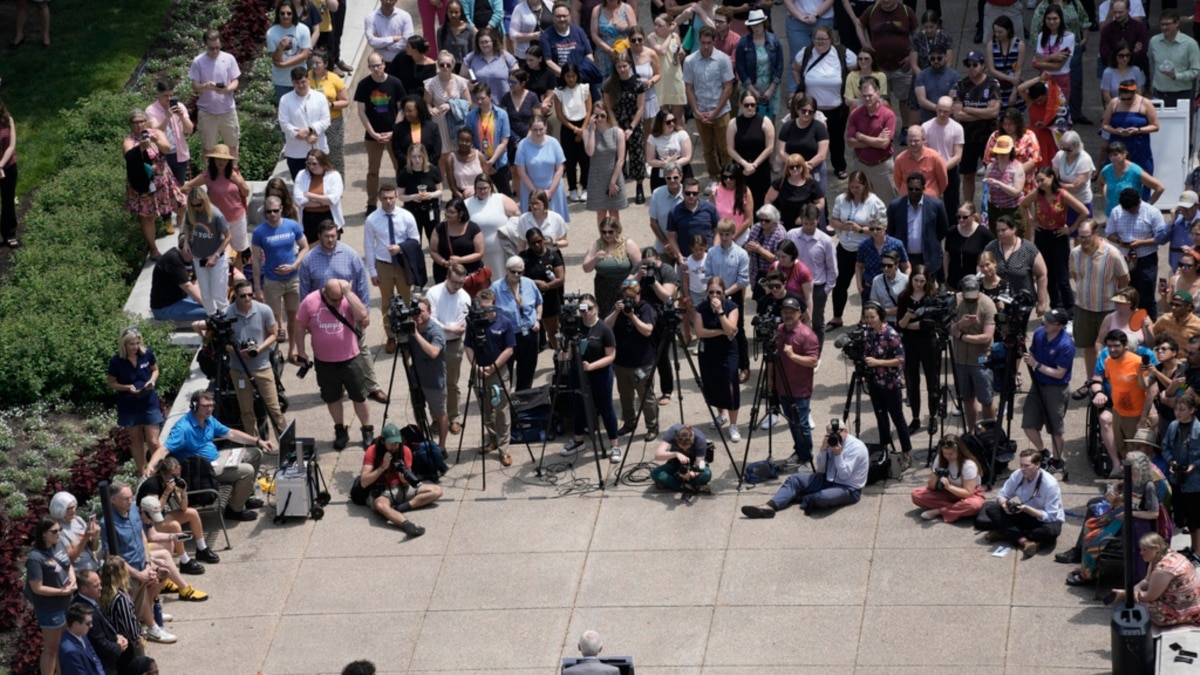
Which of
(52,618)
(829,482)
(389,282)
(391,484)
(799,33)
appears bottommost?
(829,482)

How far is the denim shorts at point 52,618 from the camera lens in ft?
54.7

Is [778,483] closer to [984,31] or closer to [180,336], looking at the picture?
[180,336]

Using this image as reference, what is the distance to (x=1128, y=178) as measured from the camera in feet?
70.5

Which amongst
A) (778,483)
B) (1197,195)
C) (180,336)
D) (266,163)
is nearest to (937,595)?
(778,483)

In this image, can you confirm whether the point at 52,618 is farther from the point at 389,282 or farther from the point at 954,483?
the point at 954,483

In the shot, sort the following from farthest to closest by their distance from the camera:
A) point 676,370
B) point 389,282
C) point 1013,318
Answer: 1. point 389,282
2. point 676,370
3. point 1013,318

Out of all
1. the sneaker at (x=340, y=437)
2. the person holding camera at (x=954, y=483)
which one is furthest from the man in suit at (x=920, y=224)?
the sneaker at (x=340, y=437)

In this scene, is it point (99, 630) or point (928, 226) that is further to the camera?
point (928, 226)

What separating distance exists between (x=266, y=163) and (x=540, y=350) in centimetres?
562

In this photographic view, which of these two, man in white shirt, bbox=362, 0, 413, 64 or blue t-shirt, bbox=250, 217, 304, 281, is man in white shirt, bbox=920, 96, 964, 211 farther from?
blue t-shirt, bbox=250, 217, 304, 281

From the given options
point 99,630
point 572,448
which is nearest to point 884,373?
point 572,448

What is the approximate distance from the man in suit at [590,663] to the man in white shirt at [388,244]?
20.6ft

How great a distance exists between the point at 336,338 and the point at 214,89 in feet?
18.7

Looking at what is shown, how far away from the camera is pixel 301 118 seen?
76.3 feet
